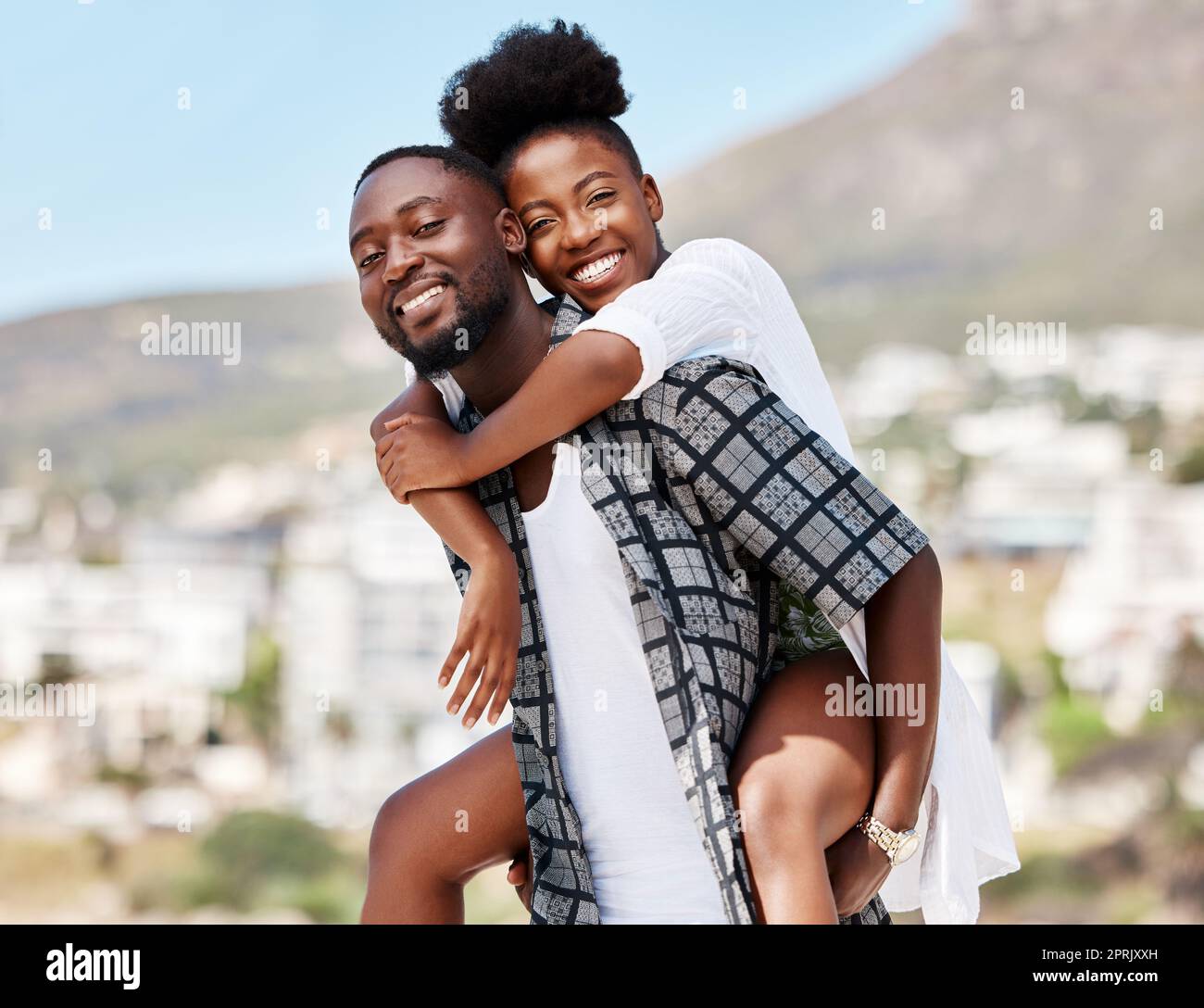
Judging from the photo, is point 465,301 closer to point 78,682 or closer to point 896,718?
point 896,718

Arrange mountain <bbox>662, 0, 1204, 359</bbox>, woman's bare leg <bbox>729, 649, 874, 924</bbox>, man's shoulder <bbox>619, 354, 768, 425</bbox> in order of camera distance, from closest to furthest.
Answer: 1. woman's bare leg <bbox>729, 649, 874, 924</bbox>
2. man's shoulder <bbox>619, 354, 768, 425</bbox>
3. mountain <bbox>662, 0, 1204, 359</bbox>

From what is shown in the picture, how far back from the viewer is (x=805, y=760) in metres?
1.90

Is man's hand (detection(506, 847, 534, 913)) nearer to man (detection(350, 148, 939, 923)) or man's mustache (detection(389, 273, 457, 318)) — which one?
man (detection(350, 148, 939, 923))

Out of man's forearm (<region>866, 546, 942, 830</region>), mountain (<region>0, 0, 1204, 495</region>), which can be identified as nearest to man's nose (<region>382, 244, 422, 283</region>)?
man's forearm (<region>866, 546, 942, 830</region>)

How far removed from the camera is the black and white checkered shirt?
6.24 ft

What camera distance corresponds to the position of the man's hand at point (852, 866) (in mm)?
1958

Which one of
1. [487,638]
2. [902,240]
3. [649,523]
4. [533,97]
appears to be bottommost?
[487,638]

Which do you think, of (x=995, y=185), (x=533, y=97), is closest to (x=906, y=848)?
(x=533, y=97)

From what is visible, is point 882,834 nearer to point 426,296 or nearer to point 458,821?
point 458,821

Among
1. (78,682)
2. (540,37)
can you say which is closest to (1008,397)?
(78,682)

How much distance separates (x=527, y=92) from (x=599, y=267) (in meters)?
0.33

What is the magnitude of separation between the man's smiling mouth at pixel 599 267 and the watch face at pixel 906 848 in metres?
→ 0.95

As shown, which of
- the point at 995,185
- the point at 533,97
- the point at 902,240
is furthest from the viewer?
the point at 995,185
